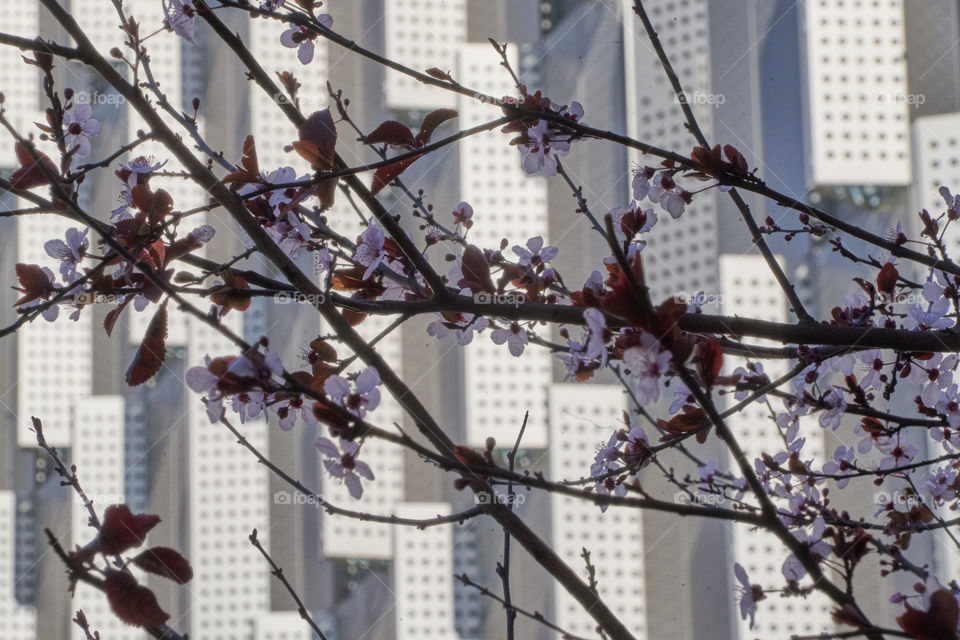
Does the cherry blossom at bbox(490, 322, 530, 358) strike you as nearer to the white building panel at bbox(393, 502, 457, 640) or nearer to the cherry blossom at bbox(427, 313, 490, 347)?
the cherry blossom at bbox(427, 313, 490, 347)

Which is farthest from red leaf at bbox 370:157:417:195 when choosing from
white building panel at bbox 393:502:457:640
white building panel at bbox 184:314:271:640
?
white building panel at bbox 184:314:271:640

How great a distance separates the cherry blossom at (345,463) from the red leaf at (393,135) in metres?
0.32

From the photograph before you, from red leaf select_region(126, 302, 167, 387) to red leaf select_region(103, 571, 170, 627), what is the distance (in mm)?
244

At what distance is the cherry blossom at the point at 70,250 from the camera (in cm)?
80

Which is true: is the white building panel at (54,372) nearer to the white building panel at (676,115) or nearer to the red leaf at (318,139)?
the white building panel at (676,115)

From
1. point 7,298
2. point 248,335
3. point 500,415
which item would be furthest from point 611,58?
point 7,298

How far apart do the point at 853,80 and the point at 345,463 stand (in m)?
2.31

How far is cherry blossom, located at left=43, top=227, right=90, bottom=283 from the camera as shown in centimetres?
80

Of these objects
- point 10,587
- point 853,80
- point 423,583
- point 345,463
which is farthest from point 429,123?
point 10,587

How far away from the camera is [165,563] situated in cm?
53

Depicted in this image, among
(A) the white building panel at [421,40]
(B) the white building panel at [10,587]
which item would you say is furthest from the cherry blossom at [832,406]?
(B) the white building panel at [10,587]

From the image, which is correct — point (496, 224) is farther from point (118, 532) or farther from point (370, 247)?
point (118, 532)

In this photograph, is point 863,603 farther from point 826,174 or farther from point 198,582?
point 198,582

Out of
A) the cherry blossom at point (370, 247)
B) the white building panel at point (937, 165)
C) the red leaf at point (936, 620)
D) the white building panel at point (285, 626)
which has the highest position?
the white building panel at point (937, 165)
